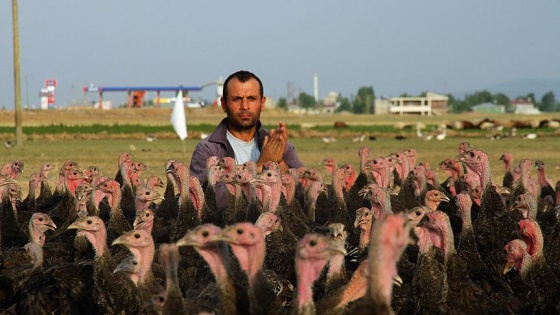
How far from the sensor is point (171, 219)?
37.7ft

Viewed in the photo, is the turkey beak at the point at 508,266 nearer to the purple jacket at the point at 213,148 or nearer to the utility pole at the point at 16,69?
the purple jacket at the point at 213,148

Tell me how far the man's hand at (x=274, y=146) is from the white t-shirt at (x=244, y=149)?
341mm

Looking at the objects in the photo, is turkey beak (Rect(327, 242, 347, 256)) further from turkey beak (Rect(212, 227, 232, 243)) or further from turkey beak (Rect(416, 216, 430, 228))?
turkey beak (Rect(416, 216, 430, 228))

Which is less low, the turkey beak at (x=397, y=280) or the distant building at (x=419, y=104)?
the turkey beak at (x=397, y=280)

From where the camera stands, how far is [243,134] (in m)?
11.7

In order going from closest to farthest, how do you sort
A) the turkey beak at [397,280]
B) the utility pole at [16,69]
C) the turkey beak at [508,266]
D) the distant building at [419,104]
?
the turkey beak at [397,280]
the turkey beak at [508,266]
the utility pole at [16,69]
the distant building at [419,104]

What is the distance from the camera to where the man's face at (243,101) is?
11.3 metres

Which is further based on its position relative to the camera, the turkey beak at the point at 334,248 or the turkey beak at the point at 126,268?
the turkey beak at the point at 126,268

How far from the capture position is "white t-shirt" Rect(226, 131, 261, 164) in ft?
39.0

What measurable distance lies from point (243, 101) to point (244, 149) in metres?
0.89

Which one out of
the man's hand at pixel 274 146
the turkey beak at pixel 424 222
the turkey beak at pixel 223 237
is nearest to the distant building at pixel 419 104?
the man's hand at pixel 274 146

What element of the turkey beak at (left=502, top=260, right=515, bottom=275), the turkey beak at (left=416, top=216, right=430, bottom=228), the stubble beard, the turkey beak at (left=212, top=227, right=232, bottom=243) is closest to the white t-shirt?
the stubble beard

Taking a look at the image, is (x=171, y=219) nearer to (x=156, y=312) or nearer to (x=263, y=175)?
(x=263, y=175)

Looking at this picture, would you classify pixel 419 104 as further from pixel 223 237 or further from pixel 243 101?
pixel 223 237
